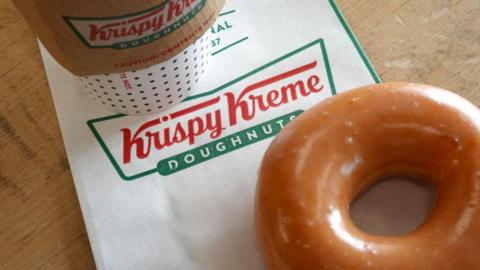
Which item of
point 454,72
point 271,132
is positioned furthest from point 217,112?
point 454,72

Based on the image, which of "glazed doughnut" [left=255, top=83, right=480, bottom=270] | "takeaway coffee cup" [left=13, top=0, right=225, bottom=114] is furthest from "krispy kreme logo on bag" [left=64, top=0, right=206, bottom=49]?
"glazed doughnut" [left=255, top=83, right=480, bottom=270]

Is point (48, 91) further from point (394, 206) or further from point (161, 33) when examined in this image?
point (394, 206)

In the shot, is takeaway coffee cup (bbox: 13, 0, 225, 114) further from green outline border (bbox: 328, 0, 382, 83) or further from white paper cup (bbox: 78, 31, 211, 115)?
green outline border (bbox: 328, 0, 382, 83)

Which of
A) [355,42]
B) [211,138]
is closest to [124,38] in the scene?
[211,138]

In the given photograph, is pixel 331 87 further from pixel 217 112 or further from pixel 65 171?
pixel 65 171

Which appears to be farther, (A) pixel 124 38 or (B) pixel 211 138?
(B) pixel 211 138

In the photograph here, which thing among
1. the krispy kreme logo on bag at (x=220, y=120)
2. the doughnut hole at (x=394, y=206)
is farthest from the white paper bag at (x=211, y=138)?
the doughnut hole at (x=394, y=206)
